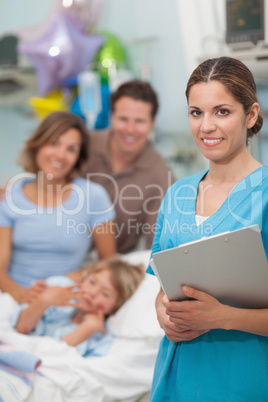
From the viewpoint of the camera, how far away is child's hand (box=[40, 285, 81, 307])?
64.7 inches

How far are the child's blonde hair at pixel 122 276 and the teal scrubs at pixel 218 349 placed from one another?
2.42 feet

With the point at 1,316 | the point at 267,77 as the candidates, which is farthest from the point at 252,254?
the point at 1,316

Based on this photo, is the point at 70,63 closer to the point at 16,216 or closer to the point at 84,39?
the point at 84,39

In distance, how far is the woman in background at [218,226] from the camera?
2.84 feet

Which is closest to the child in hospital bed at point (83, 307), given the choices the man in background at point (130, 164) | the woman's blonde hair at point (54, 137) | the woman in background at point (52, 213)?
the woman in background at point (52, 213)

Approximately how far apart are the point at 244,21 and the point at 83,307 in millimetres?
1271

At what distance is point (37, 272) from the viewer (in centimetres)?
190

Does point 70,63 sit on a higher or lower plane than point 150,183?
higher

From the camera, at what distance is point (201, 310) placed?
0.86 metres

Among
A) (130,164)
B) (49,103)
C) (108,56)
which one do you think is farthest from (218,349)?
(108,56)

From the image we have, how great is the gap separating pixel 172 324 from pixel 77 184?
1152 millimetres

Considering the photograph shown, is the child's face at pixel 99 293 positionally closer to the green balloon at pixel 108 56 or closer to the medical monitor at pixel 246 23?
the medical monitor at pixel 246 23

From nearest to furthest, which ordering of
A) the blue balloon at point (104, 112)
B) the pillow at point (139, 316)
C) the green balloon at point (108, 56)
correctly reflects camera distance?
the pillow at point (139, 316) → the blue balloon at point (104, 112) → the green balloon at point (108, 56)

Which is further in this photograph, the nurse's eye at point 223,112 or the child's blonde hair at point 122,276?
the child's blonde hair at point 122,276
